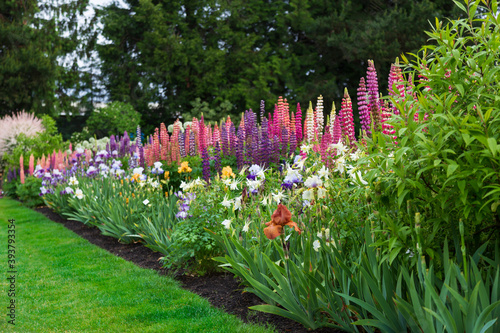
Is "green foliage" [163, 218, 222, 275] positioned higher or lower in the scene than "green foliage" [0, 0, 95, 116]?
lower

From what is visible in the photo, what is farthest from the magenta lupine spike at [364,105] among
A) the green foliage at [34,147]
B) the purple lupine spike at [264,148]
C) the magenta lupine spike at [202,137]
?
the green foliage at [34,147]

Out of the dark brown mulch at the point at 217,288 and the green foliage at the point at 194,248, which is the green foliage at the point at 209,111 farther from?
the green foliage at the point at 194,248

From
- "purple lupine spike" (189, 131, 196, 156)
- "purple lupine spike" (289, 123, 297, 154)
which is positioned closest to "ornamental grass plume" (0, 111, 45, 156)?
"purple lupine spike" (189, 131, 196, 156)

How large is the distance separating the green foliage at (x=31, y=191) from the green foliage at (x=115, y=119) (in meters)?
10.9

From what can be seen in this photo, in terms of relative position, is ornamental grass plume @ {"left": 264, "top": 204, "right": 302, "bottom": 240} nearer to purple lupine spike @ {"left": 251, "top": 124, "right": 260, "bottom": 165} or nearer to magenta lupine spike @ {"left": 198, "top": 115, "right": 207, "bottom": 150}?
purple lupine spike @ {"left": 251, "top": 124, "right": 260, "bottom": 165}

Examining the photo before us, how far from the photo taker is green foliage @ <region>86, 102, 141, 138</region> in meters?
22.0

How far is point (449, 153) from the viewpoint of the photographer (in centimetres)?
243

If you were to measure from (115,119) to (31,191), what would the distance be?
1156cm

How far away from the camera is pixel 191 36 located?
24.9m

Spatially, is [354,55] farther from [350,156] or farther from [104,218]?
[350,156]

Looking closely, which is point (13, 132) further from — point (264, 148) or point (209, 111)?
point (264, 148)

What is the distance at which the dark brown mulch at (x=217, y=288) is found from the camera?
3.37m

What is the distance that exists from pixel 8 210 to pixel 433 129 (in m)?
10.6

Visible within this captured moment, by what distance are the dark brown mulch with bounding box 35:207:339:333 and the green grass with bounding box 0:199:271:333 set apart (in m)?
0.13
